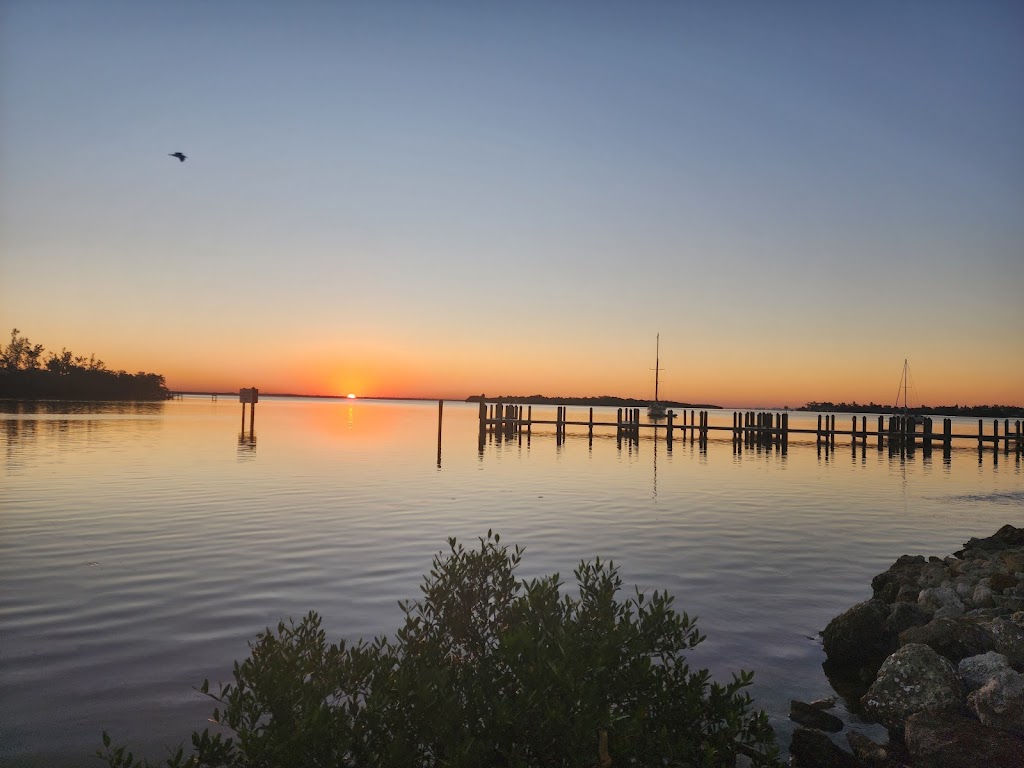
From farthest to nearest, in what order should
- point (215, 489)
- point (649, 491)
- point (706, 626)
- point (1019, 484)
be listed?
point (1019, 484) → point (649, 491) → point (215, 489) → point (706, 626)

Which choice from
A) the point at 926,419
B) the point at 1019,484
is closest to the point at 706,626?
the point at 1019,484

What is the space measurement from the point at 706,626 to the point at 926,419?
58.1m

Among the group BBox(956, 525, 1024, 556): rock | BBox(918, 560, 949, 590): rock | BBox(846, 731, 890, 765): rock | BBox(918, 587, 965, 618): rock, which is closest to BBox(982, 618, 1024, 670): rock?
BBox(918, 587, 965, 618): rock

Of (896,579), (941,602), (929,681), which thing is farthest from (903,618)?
(896,579)

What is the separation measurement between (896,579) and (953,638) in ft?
14.9

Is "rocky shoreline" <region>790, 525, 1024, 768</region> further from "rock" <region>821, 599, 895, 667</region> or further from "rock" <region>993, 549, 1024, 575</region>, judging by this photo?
"rock" <region>993, 549, 1024, 575</region>

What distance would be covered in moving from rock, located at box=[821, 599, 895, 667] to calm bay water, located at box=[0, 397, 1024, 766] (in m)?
0.39

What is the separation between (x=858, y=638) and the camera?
10.1 metres

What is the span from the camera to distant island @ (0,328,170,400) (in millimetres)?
136875

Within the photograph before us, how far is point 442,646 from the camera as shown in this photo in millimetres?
6086

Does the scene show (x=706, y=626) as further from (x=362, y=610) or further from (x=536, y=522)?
(x=536, y=522)

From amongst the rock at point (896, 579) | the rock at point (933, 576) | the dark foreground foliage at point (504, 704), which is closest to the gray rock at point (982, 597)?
the rock at point (933, 576)

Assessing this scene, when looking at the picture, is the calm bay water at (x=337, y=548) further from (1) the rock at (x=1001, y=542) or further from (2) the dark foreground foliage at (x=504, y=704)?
(2) the dark foreground foliage at (x=504, y=704)

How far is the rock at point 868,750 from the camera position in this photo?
7.01 meters
